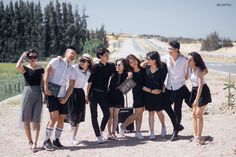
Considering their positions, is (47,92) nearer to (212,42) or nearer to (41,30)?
(41,30)

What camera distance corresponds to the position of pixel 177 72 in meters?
8.26

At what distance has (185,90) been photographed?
833 cm

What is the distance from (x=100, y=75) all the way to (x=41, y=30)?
2536 inches

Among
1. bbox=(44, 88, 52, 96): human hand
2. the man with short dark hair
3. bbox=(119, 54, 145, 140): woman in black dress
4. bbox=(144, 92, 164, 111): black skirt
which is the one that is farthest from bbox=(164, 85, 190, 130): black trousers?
bbox=(44, 88, 52, 96): human hand

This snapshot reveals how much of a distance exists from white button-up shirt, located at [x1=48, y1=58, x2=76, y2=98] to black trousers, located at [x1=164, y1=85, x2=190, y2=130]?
74.8 inches

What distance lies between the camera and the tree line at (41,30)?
70938 mm

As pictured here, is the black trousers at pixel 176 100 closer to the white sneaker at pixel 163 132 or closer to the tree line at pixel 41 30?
the white sneaker at pixel 163 132

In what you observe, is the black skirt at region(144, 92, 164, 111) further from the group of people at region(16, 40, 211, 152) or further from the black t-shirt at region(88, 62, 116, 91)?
the black t-shirt at region(88, 62, 116, 91)

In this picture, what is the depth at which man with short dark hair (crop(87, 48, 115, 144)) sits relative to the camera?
27.0 feet

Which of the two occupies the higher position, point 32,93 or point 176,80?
point 176,80

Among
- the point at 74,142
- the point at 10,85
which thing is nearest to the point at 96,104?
the point at 74,142

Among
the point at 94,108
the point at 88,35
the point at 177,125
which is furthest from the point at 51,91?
the point at 88,35

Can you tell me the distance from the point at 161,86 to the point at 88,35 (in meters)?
66.7

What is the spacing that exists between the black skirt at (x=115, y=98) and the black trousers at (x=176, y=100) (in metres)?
0.86
